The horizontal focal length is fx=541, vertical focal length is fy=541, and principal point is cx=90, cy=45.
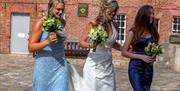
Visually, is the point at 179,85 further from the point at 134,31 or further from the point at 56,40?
the point at 56,40

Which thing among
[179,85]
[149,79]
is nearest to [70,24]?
[179,85]

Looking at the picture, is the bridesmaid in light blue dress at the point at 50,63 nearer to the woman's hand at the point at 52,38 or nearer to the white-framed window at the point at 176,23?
the woman's hand at the point at 52,38

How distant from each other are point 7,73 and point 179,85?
636cm

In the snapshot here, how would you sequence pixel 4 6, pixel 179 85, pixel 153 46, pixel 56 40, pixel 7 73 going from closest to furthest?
pixel 56 40, pixel 153 46, pixel 179 85, pixel 7 73, pixel 4 6

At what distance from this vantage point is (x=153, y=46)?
27.0ft

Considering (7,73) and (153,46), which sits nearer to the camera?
(153,46)

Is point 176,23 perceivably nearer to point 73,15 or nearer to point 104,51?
point 73,15

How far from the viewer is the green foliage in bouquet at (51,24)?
7065 mm

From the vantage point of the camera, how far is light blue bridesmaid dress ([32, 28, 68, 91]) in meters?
7.32

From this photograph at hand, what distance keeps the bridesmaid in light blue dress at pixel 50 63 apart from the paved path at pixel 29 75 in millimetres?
7527

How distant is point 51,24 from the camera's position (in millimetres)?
7020

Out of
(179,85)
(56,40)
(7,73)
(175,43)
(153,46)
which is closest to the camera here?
(56,40)

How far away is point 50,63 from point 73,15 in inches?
844

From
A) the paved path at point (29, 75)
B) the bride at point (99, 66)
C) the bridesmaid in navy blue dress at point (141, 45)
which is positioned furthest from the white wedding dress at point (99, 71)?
the paved path at point (29, 75)
